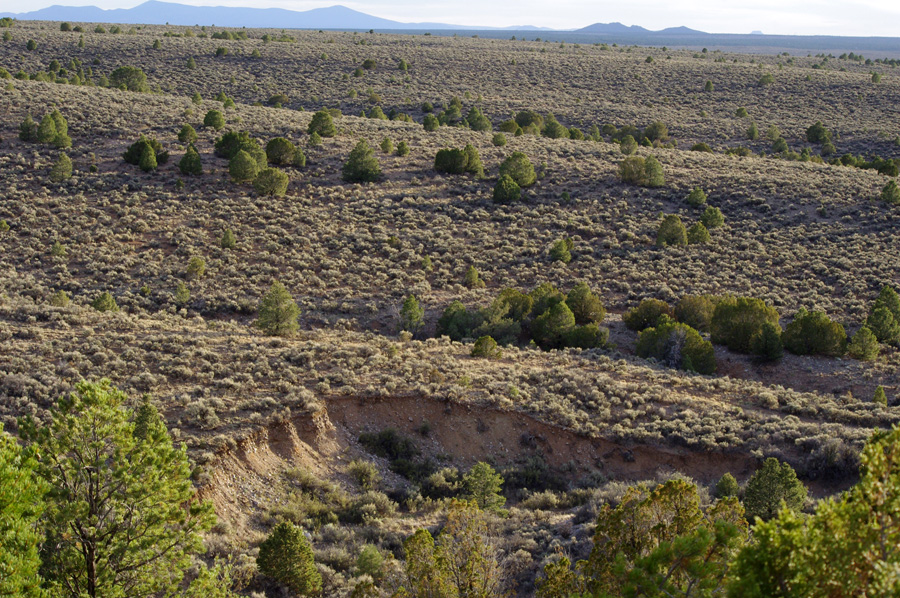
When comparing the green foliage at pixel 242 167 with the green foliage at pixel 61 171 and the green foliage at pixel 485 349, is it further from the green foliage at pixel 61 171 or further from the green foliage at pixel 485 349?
the green foliage at pixel 485 349

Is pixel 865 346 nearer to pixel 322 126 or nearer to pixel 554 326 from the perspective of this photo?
pixel 554 326

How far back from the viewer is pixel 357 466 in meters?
15.5

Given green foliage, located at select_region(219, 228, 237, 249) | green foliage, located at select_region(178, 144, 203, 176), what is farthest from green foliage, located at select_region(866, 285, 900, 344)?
green foliage, located at select_region(178, 144, 203, 176)

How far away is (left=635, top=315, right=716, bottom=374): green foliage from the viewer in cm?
2244

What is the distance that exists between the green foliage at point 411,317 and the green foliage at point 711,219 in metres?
19.9

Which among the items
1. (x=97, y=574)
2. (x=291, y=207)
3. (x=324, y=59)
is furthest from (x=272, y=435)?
(x=324, y=59)

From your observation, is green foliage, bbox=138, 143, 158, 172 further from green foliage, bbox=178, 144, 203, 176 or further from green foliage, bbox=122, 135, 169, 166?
green foliage, bbox=178, 144, 203, 176

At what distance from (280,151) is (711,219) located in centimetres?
2663

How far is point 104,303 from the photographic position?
24.4 metres

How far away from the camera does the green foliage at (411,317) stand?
2548 cm

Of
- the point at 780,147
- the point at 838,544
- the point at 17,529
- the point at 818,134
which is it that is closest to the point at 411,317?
the point at 17,529

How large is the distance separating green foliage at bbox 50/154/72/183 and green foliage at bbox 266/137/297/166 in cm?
1124

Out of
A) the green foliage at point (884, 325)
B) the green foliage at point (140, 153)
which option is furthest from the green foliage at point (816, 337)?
the green foliage at point (140, 153)

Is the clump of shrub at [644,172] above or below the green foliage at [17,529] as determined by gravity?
above
